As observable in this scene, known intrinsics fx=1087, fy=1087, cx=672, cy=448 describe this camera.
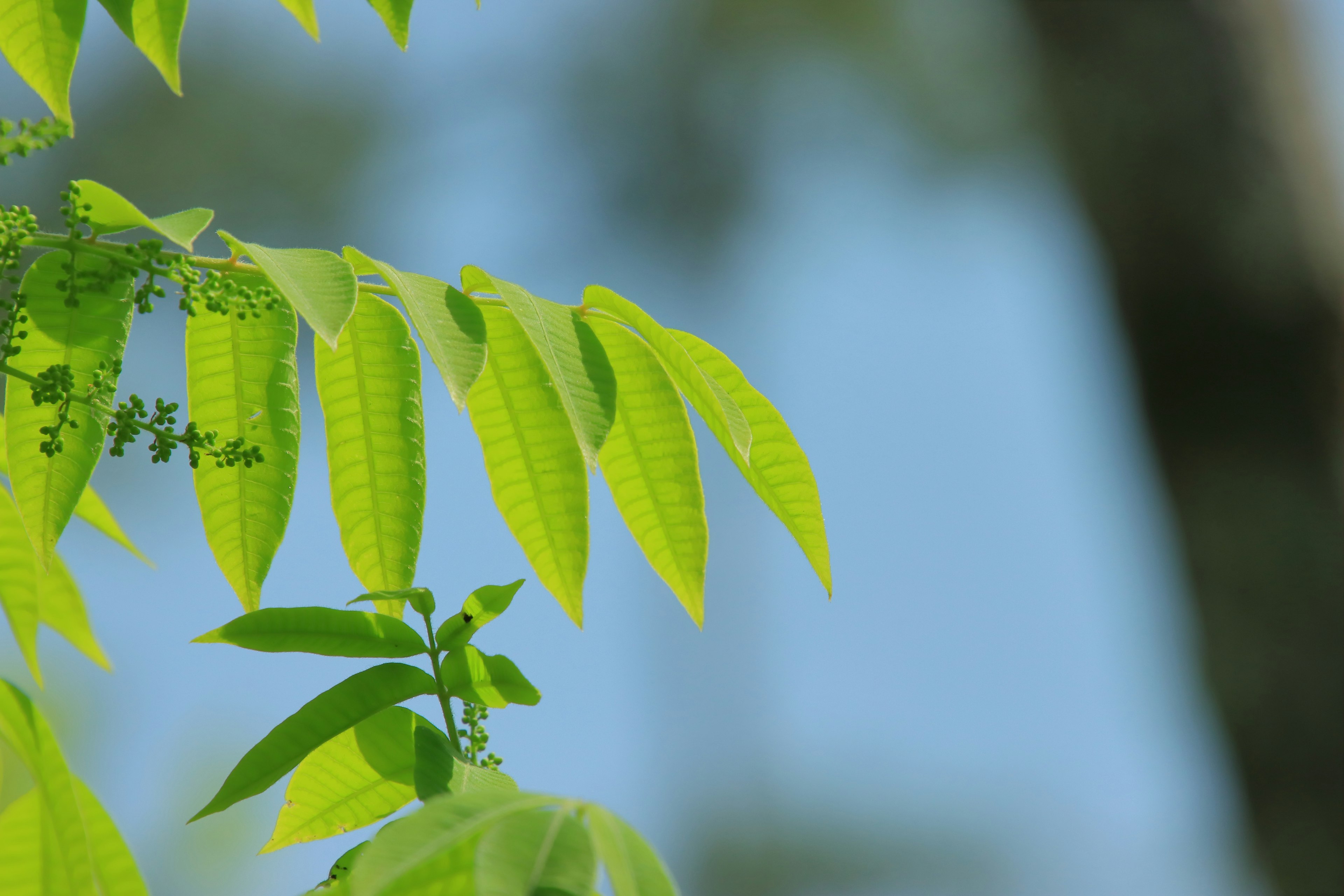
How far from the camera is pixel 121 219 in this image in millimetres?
747

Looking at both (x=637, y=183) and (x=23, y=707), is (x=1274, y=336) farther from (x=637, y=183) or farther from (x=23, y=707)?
(x=637, y=183)

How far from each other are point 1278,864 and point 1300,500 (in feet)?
3.26

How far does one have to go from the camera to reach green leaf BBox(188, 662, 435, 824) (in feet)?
2.38

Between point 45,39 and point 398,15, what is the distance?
27 centimetres

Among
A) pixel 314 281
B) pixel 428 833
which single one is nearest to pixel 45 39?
pixel 314 281

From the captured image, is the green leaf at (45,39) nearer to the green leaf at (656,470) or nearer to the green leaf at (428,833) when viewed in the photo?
the green leaf at (656,470)

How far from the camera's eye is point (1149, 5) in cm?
350

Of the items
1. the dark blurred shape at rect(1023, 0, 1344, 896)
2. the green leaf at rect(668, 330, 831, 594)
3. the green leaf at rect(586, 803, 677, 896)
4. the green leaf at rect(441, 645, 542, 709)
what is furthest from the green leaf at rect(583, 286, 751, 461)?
the dark blurred shape at rect(1023, 0, 1344, 896)

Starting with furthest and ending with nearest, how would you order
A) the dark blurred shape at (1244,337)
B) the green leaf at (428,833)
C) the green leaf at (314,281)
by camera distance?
the dark blurred shape at (1244,337), the green leaf at (314,281), the green leaf at (428,833)

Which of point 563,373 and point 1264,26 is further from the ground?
point 1264,26

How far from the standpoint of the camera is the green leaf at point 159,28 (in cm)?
84

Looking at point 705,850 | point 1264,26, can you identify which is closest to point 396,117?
point 705,850

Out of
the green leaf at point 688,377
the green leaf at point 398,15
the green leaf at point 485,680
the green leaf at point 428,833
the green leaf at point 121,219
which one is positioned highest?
the green leaf at point 398,15

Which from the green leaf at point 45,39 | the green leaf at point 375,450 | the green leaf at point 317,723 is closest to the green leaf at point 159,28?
the green leaf at point 45,39
